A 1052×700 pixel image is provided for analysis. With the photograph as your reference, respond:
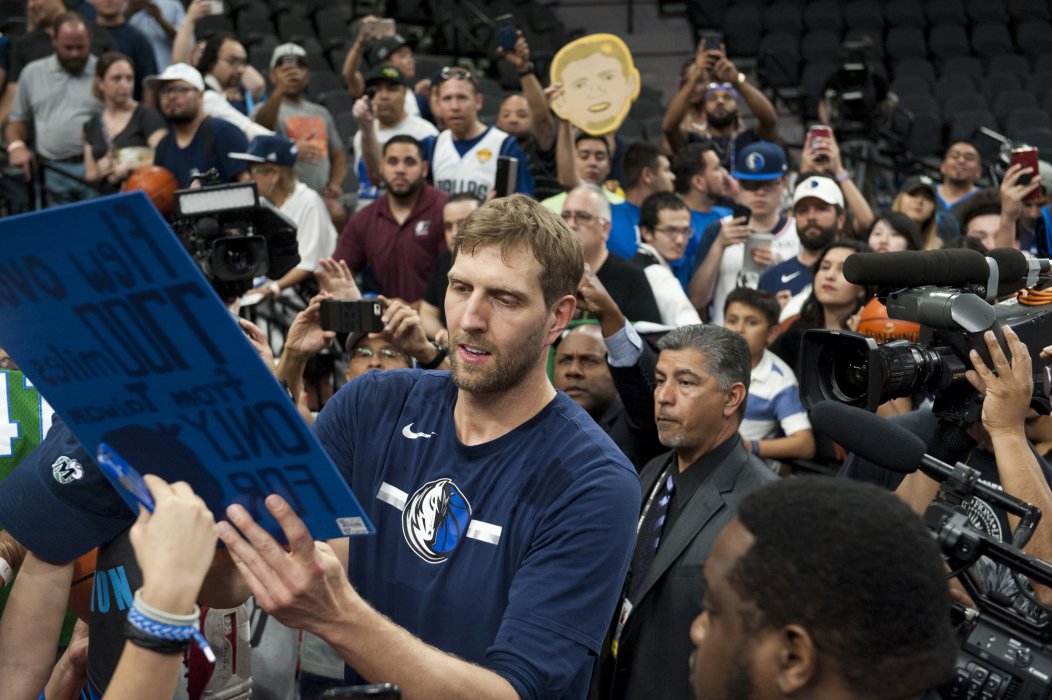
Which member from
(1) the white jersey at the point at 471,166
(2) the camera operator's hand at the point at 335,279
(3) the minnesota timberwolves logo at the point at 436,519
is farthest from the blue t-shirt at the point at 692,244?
(3) the minnesota timberwolves logo at the point at 436,519

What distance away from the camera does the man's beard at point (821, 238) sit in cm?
592

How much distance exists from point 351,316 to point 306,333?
0.17 m

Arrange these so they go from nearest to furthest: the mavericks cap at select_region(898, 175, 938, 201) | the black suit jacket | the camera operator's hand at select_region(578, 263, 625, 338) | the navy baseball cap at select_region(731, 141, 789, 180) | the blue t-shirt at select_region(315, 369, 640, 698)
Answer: the blue t-shirt at select_region(315, 369, 640, 698) → the black suit jacket → the camera operator's hand at select_region(578, 263, 625, 338) → the navy baseball cap at select_region(731, 141, 789, 180) → the mavericks cap at select_region(898, 175, 938, 201)

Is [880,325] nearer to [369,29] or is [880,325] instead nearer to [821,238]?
[821,238]

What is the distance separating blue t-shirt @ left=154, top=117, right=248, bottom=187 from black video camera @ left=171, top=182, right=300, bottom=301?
3.48 meters

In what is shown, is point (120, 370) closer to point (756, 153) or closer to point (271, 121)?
point (756, 153)

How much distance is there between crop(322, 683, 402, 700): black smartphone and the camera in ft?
5.15

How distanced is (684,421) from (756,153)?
3367 millimetres

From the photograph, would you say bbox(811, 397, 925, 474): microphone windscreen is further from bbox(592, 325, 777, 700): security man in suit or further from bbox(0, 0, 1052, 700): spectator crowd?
bbox(592, 325, 777, 700): security man in suit

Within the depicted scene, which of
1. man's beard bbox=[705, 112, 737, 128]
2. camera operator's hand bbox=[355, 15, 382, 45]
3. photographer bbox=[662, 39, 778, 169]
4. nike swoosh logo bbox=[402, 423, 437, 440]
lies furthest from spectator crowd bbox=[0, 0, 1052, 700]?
camera operator's hand bbox=[355, 15, 382, 45]

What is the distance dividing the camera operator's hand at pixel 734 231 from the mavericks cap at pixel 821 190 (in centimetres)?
28

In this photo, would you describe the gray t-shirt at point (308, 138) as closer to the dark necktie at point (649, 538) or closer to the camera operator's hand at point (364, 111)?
the camera operator's hand at point (364, 111)

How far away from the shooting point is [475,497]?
2.17 m

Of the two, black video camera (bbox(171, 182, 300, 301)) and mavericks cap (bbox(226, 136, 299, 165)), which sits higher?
black video camera (bbox(171, 182, 300, 301))
